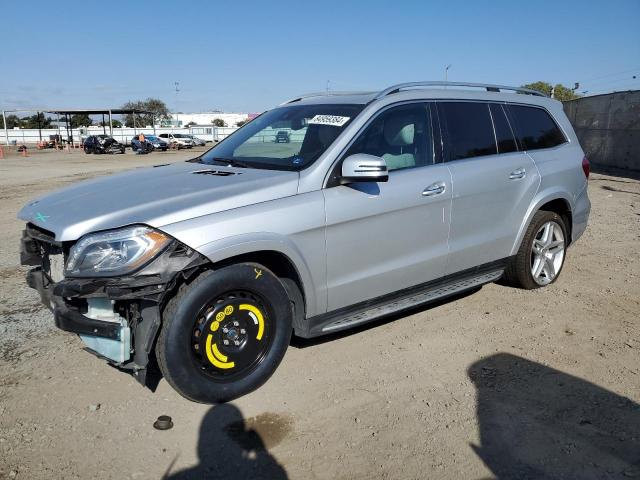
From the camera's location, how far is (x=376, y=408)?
10.9 ft

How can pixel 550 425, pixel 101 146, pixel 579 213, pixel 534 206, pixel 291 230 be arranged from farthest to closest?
pixel 101 146
pixel 579 213
pixel 534 206
pixel 291 230
pixel 550 425

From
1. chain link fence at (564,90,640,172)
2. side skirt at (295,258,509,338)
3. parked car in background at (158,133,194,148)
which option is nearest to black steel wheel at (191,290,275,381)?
side skirt at (295,258,509,338)

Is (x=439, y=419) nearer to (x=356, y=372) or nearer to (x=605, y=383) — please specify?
(x=356, y=372)

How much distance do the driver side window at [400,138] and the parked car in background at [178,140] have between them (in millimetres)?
47468

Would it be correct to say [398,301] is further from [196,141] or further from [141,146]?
[196,141]

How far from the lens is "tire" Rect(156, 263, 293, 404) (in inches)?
122

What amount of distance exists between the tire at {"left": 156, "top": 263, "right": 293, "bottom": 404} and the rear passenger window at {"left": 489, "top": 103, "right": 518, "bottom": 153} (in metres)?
2.58

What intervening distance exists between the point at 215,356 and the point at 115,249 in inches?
33.9

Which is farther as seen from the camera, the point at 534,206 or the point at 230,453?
the point at 534,206

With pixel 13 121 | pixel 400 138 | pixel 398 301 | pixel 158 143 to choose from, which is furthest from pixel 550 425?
pixel 13 121

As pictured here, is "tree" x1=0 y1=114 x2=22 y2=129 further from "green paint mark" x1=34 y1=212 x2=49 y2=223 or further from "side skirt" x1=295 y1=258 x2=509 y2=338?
"side skirt" x1=295 y1=258 x2=509 y2=338

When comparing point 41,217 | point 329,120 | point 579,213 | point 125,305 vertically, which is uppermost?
Result: point 329,120

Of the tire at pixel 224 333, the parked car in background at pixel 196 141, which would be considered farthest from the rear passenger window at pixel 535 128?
the parked car in background at pixel 196 141

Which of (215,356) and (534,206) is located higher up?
(534,206)
